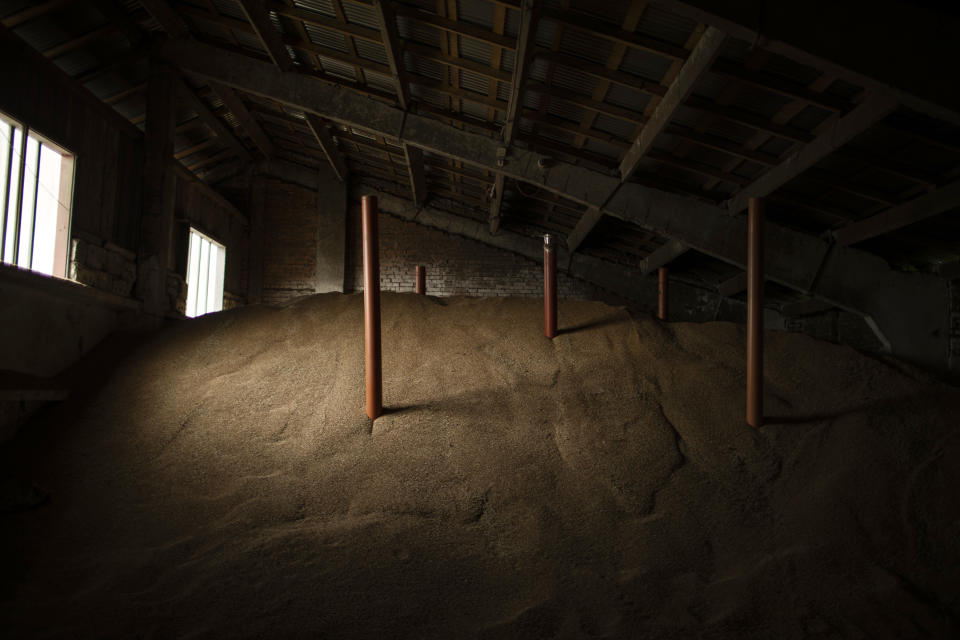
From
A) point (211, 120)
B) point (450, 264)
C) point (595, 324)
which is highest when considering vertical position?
point (211, 120)

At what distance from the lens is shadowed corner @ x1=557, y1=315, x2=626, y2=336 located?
4629 millimetres

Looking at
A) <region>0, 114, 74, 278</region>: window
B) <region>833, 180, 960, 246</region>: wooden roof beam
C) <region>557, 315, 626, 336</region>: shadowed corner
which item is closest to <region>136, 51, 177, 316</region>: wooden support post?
<region>0, 114, 74, 278</region>: window

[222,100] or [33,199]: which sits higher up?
[222,100]

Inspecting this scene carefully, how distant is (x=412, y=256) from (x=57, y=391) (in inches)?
305

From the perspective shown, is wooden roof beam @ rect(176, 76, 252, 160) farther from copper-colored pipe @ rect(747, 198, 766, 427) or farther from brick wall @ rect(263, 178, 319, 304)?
copper-colored pipe @ rect(747, 198, 766, 427)

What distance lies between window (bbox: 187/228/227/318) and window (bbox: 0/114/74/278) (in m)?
3.32

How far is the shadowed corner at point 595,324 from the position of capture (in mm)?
4629

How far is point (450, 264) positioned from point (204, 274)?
456cm

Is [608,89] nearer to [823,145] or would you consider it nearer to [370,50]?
[823,145]

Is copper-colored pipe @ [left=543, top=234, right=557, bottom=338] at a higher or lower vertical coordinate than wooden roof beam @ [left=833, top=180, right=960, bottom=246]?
lower

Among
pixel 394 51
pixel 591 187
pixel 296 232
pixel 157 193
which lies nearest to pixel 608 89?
pixel 591 187

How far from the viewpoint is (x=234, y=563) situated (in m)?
2.48

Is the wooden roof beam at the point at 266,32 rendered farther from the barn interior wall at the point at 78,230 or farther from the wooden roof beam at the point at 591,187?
the barn interior wall at the point at 78,230

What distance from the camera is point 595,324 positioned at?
471 cm
